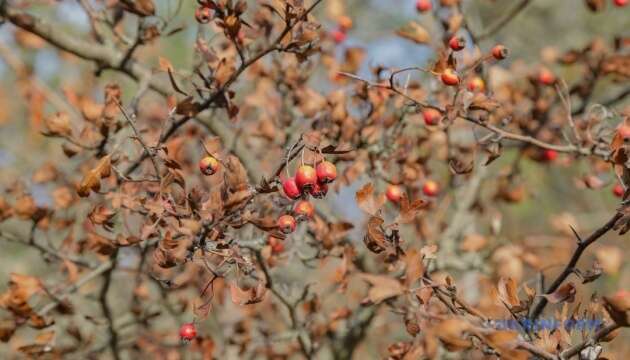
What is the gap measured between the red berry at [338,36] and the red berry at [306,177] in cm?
172

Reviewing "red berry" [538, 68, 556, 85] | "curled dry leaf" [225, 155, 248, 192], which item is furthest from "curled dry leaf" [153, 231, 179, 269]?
"red berry" [538, 68, 556, 85]

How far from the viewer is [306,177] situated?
158 cm

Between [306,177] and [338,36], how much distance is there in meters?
1.76

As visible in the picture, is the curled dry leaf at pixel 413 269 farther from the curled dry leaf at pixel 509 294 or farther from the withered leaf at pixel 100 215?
the withered leaf at pixel 100 215

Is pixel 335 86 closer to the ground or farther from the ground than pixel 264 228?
farther from the ground

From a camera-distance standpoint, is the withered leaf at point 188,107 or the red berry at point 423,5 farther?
the red berry at point 423,5

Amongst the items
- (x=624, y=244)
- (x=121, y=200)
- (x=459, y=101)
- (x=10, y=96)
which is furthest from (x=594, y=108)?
(x=10, y=96)

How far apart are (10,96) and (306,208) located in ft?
29.0

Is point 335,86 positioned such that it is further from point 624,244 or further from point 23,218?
point 624,244

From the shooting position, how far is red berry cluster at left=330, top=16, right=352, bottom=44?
315 cm

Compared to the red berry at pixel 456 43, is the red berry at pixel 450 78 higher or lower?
lower

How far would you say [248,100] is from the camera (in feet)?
9.49

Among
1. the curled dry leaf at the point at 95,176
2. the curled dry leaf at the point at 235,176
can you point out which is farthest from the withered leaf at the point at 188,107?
→ the curled dry leaf at the point at 235,176

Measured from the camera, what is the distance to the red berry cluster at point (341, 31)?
315cm
